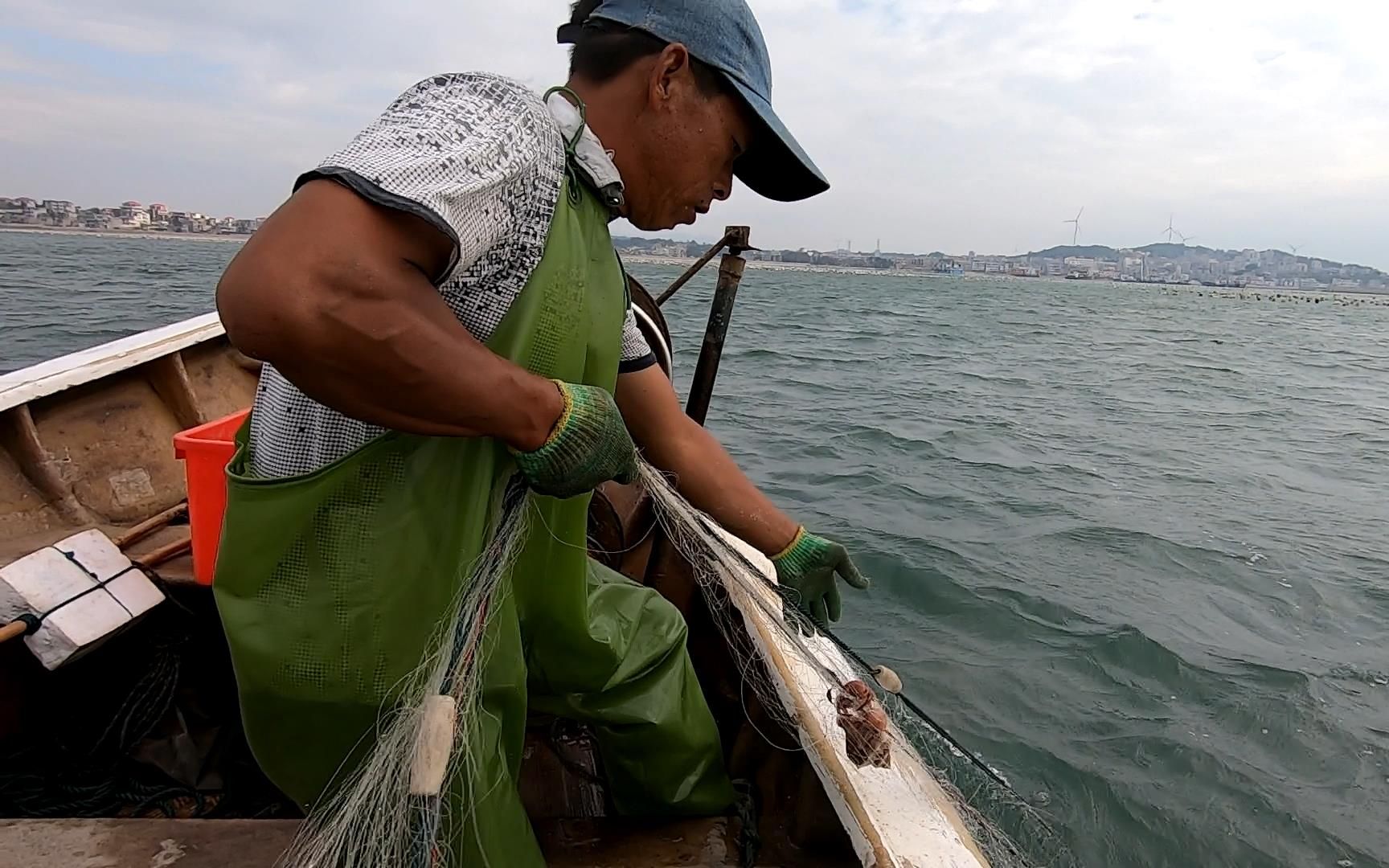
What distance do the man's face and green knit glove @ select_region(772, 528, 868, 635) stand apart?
45.6 inches

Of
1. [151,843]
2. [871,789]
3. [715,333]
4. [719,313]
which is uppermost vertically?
[719,313]

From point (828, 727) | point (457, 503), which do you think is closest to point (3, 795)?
point (457, 503)

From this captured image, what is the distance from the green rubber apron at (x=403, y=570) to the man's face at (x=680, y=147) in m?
0.13

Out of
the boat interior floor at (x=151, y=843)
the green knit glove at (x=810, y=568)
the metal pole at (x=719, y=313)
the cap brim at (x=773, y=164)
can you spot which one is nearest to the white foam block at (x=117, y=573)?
the boat interior floor at (x=151, y=843)

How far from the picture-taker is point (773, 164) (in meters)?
2.00

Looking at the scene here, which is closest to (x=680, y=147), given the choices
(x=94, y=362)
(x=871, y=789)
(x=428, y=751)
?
(x=428, y=751)

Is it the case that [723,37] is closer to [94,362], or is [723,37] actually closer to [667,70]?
[667,70]

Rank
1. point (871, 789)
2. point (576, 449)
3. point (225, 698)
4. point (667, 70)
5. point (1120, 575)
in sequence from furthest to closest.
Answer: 1. point (1120, 575)
2. point (225, 698)
3. point (871, 789)
4. point (667, 70)
5. point (576, 449)

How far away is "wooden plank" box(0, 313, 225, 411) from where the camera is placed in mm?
3723

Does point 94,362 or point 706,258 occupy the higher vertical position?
point 706,258

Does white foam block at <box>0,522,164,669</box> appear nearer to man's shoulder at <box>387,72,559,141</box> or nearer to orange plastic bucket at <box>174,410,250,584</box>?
orange plastic bucket at <box>174,410,250,584</box>

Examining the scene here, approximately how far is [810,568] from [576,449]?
4.23 ft

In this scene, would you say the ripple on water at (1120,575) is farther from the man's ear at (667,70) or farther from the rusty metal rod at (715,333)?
the man's ear at (667,70)

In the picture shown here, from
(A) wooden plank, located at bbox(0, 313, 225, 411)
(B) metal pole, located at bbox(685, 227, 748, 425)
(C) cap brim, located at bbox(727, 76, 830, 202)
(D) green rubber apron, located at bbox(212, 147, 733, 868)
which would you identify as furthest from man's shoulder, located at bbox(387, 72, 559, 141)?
(B) metal pole, located at bbox(685, 227, 748, 425)
